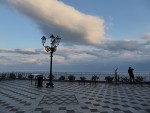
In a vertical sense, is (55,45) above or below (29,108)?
above

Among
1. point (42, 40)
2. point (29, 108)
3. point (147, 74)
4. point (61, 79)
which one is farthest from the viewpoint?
point (61, 79)

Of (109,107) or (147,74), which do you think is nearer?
(109,107)

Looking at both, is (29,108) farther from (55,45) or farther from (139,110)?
(55,45)

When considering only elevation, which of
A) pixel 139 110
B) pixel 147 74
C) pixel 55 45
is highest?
pixel 55 45

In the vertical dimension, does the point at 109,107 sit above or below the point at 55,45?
below

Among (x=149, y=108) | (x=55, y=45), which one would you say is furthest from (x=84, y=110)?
(x=55, y=45)

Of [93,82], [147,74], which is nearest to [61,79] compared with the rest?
[93,82]

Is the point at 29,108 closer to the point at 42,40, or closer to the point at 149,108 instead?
the point at 149,108

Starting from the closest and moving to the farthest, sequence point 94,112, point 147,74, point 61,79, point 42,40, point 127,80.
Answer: point 94,112 < point 42,40 < point 127,80 < point 147,74 < point 61,79

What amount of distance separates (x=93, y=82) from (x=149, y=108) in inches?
521

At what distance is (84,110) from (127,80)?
45.5ft

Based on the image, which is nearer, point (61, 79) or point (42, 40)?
point (42, 40)

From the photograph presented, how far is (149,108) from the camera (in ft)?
28.9

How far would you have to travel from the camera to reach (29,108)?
8578 mm
